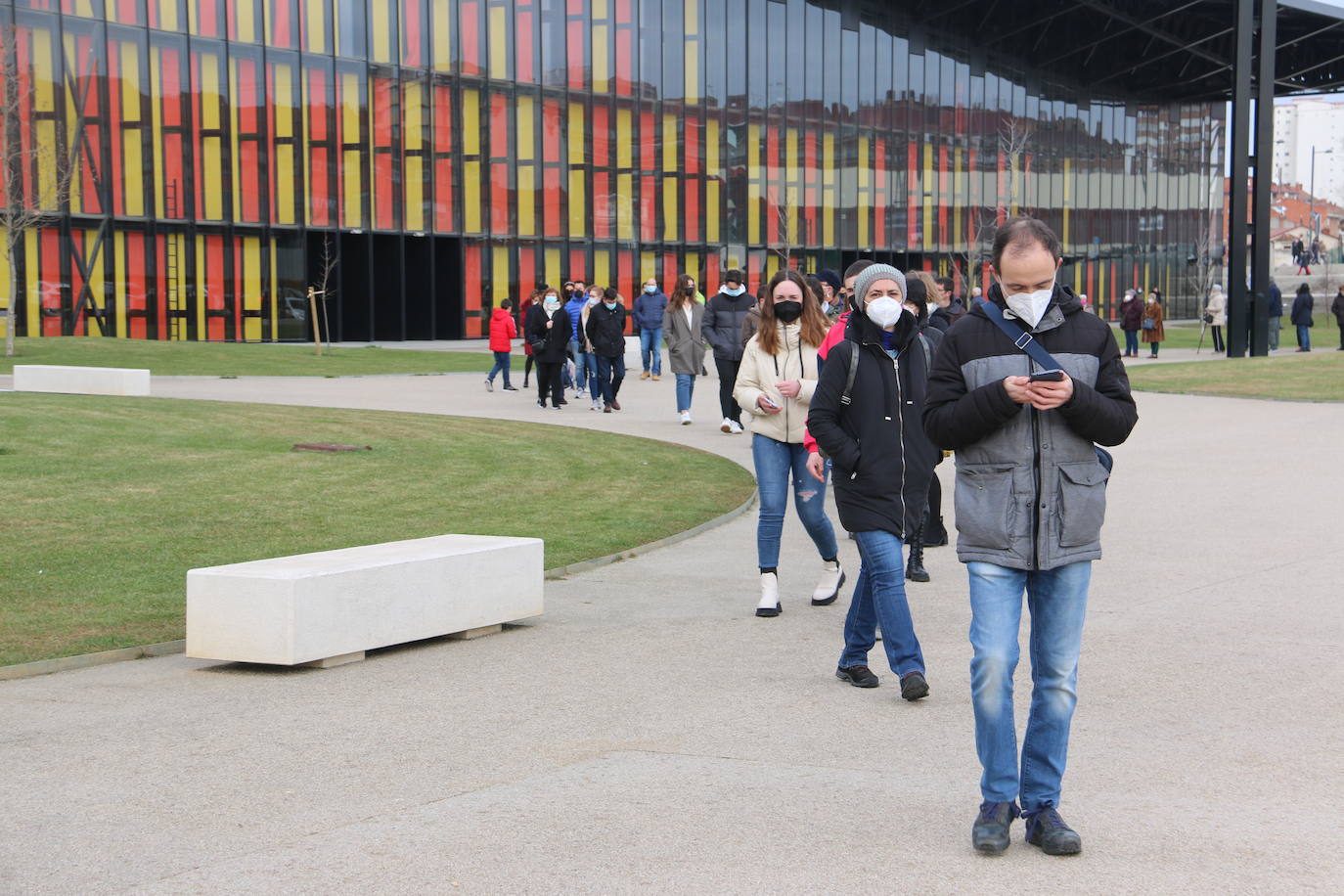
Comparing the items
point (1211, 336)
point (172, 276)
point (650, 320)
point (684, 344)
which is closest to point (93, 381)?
point (684, 344)

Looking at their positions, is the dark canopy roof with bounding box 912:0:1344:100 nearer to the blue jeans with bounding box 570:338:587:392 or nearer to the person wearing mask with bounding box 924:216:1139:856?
the blue jeans with bounding box 570:338:587:392

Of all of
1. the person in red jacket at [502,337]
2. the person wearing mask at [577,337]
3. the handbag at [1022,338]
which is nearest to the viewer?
the handbag at [1022,338]

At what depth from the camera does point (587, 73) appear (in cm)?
5309

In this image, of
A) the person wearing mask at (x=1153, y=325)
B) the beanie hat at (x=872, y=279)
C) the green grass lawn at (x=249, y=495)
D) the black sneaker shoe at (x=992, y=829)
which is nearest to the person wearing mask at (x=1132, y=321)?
the person wearing mask at (x=1153, y=325)

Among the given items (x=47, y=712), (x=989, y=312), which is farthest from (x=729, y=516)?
(x=989, y=312)

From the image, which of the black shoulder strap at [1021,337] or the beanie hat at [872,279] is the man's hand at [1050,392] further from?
the beanie hat at [872,279]

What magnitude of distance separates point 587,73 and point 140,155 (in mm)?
16147

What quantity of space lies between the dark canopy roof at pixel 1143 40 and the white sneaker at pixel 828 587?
49.0m

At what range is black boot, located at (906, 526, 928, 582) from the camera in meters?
10.4

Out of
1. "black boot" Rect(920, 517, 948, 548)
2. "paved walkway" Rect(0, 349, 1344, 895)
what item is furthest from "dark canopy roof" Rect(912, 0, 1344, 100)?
"paved walkway" Rect(0, 349, 1344, 895)

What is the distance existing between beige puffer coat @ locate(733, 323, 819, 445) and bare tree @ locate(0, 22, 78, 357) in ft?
101

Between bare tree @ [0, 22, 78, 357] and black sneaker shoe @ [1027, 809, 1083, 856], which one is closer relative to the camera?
black sneaker shoe @ [1027, 809, 1083, 856]

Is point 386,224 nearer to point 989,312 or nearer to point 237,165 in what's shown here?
point 237,165

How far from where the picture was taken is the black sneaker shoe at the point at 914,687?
277 inches
